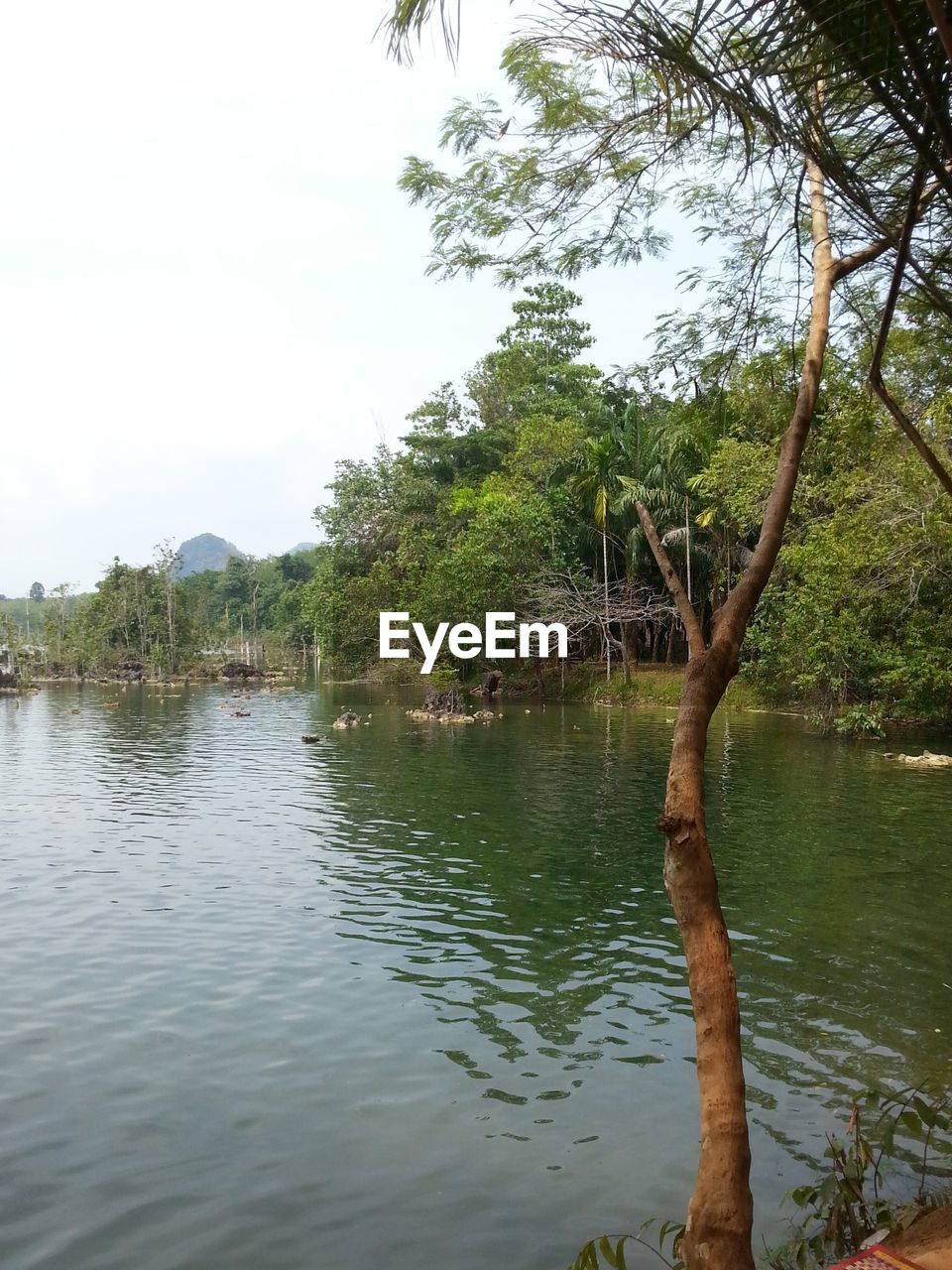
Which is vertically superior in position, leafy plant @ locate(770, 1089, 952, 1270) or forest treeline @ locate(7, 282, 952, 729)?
forest treeline @ locate(7, 282, 952, 729)

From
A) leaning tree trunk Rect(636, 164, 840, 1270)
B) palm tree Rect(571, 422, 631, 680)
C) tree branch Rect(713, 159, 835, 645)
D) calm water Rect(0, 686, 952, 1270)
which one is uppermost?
palm tree Rect(571, 422, 631, 680)

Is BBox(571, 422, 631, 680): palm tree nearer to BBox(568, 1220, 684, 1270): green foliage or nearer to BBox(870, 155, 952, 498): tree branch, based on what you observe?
BBox(870, 155, 952, 498): tree branch

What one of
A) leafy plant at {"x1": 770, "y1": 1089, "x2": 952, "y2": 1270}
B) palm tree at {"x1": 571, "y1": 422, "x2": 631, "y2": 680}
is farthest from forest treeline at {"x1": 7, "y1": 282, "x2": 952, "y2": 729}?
leafy plant at {"x1": 770, "y1": 1089, "x2": 952, "y2": 1270}

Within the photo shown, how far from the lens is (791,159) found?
16.0ft

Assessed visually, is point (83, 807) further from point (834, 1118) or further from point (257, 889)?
point (834, 1118)

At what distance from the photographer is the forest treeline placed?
1301 cm

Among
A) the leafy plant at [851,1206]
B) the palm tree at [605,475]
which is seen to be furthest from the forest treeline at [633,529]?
the leafy plant at [851,1206]

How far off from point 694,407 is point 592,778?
12.2 meters

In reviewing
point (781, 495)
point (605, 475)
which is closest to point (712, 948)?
point (781, 495)

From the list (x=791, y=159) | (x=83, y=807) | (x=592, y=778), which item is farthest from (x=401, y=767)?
(x=791, y=159)
